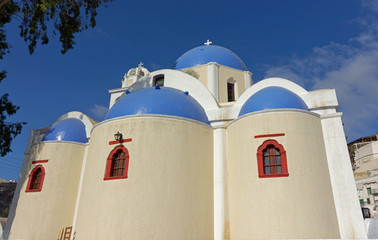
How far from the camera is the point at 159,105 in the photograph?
10.1 m

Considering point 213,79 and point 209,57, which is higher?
point 209,57

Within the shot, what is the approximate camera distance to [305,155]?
29.1 ft

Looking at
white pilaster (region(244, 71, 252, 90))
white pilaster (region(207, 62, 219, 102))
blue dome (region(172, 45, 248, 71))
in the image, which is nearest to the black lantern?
white pilaster (region(207, 62, 219, 102))

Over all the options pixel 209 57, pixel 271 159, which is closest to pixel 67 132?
pixel 209 57

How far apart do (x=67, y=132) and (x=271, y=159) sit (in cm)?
954

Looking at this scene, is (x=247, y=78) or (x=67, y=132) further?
(x=247, y=78)

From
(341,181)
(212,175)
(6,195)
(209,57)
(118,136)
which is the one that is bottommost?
(341,181)

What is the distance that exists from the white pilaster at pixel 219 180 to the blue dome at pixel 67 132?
675 centimetres

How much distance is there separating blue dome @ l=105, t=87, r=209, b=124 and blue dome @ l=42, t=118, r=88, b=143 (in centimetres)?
320

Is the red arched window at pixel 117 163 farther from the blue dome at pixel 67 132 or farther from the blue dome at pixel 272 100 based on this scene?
the blue dome at pixel 272 100

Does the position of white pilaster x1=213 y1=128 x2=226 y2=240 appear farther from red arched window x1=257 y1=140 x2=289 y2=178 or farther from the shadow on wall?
the shadow on wall

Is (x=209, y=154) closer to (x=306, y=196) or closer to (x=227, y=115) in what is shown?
(x=227, y=115)

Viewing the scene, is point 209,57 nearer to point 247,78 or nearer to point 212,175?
point 247,78

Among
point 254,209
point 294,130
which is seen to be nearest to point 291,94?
point 294,130
